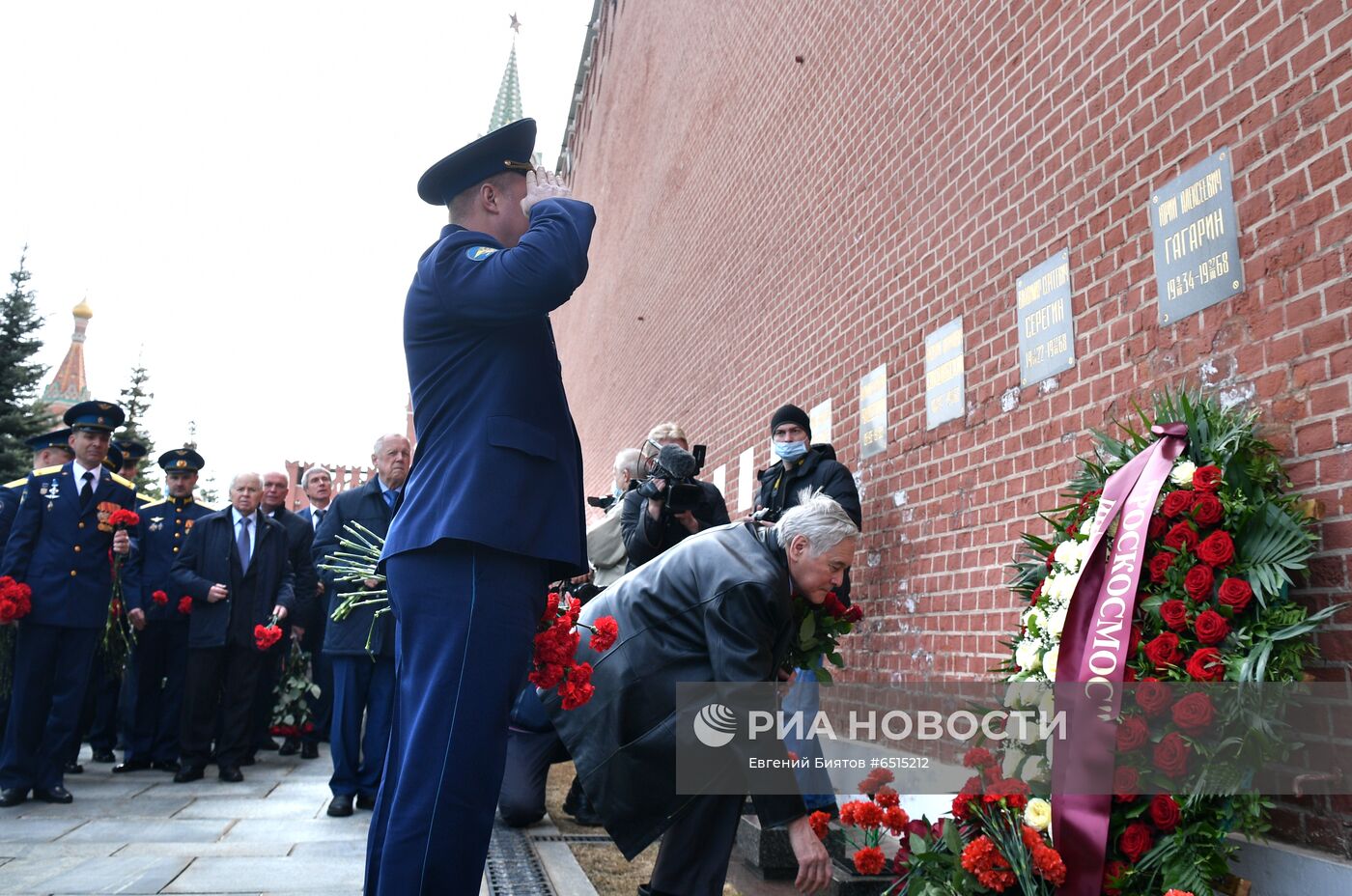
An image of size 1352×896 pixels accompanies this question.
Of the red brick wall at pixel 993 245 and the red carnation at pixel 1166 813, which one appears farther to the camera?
the red brick wall at pixel 993 245

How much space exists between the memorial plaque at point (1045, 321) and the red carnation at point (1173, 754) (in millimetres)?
1646

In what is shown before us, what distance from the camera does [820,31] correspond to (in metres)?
6.41

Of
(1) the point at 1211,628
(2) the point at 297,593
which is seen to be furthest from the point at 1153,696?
(2) the point at 297,593

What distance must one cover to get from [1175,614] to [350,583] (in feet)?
12.1

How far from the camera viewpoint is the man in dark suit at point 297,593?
670 cm

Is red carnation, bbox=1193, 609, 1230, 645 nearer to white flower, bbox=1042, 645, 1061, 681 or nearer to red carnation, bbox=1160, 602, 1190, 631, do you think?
red carnation, bbox=1160, 602, 1190, 631

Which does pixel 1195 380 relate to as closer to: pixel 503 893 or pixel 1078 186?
pixel 1078 186

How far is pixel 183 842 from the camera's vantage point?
3.79 meters

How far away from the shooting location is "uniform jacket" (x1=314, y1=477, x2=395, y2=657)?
4.59 metres

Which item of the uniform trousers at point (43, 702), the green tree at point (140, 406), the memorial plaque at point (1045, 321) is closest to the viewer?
the memorial plaque at point (1045, 321)

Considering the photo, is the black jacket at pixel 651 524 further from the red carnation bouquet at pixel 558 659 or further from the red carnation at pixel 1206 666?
the red carnation at pixel 1206 666

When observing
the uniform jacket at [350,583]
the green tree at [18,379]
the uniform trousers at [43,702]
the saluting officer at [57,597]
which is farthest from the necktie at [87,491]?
the green tree at [18,379]

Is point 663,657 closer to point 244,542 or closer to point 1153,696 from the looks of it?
point 1153,696

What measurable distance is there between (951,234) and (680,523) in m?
1.83
